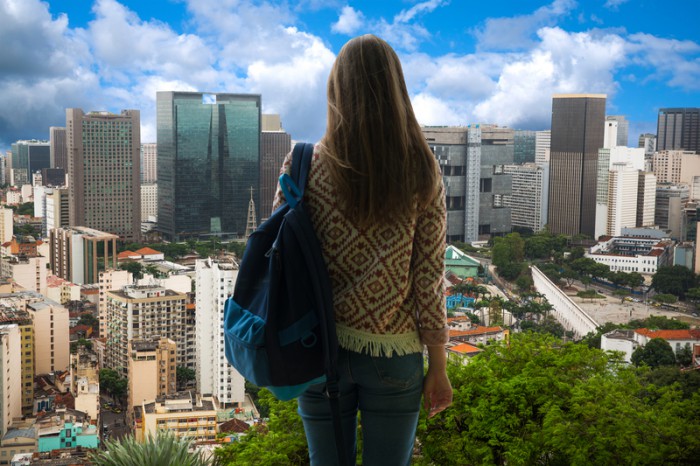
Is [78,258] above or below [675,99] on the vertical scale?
below

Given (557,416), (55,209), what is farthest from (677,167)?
(55,209)

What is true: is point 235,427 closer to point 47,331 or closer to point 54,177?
point 47,331

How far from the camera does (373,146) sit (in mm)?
539

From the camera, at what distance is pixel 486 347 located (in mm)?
1550

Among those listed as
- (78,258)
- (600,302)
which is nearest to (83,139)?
(78,258)

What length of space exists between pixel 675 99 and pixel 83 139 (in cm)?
1270

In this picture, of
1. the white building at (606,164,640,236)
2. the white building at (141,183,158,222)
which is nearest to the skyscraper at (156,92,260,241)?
the white building at (141,183,158,222)

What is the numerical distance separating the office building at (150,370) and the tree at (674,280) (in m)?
3.87

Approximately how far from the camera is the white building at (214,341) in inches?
211

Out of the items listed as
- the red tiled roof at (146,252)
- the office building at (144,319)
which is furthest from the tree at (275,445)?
the red tiled roof at (146,252)

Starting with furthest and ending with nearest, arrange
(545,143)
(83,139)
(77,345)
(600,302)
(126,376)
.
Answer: (83,139), (545,143), (77,345), (126,376), (600,302)

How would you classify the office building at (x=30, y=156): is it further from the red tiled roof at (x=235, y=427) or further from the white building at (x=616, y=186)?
the red tiled roof at (x=235, y=427)

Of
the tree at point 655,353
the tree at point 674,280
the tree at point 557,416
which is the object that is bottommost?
the tree at point 655,353

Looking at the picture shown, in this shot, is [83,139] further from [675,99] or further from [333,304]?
[333,304]
